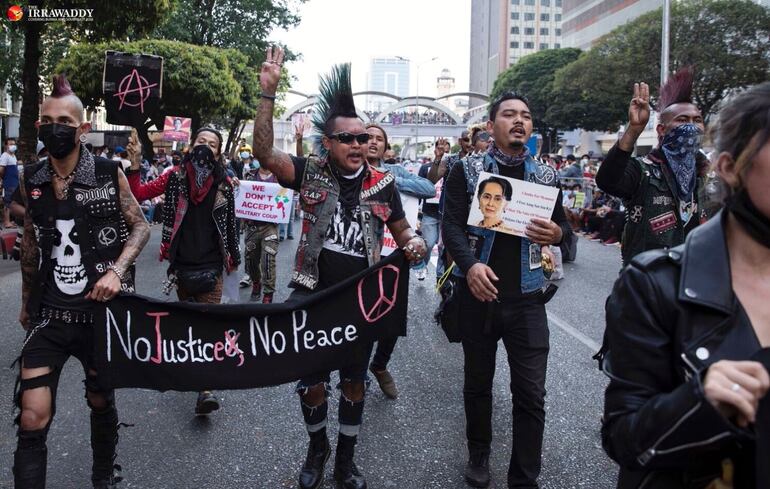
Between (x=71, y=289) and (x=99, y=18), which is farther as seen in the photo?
(x=99, y=18)

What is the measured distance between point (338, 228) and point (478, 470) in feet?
4.92

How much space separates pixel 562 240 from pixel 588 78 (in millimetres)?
37089

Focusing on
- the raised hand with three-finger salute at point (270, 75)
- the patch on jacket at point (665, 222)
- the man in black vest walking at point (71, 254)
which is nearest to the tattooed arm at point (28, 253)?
the man in black vest walking at point (71, 254)

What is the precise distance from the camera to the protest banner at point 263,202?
26.9 feet

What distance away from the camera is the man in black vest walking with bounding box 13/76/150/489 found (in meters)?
3.24

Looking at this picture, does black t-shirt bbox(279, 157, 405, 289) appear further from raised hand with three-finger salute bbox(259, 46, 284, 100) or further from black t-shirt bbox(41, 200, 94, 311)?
black t-shirt bbox(41, 200, 94, 311)

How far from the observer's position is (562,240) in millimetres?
3707

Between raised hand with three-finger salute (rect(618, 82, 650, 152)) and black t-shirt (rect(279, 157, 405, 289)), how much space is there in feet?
4.77

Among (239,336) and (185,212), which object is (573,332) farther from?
(239,336)

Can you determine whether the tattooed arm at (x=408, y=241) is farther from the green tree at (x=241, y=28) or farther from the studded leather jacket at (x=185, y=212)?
the green tree at (x=241, y=28)

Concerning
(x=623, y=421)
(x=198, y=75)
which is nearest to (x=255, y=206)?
(x=623, y=421)

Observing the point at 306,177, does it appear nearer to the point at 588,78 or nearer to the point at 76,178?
the point at 76,178

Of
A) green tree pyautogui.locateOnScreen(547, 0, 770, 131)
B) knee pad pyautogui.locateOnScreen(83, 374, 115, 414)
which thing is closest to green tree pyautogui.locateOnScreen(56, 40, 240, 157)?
green tree pyautogui.locateOnScreen(547, 0, 770, 131)

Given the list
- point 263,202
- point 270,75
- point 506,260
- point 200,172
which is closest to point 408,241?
point 506,260
